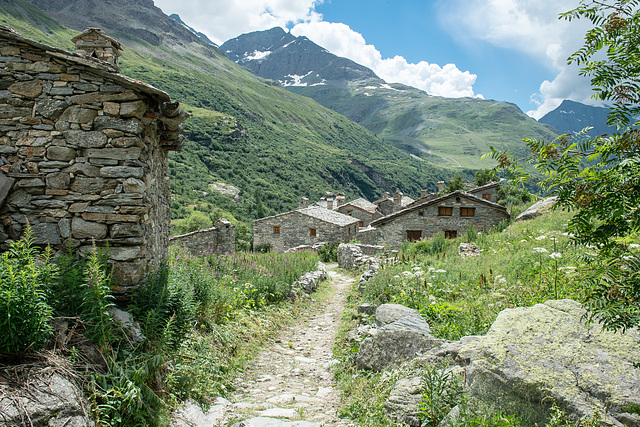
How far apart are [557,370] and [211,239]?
1578 centimetres

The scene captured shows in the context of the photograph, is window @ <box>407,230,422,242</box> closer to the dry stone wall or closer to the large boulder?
the dry stone wall

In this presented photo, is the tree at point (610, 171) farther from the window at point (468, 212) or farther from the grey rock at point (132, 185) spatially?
the window at point (468, 212)

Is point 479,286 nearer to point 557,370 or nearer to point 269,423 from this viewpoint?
point 557,370

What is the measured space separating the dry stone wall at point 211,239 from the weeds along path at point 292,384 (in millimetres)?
9390

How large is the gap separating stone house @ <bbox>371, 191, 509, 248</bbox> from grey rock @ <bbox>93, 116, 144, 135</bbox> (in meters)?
17.9

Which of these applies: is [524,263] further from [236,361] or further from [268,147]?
[268,147]

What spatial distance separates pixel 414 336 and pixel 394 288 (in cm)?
291

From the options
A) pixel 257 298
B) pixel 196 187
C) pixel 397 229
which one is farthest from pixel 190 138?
pixel 257 298

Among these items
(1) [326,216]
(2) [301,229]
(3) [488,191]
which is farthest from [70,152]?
(3) [488,191]

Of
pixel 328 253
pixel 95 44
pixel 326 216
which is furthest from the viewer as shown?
pixel 326 216

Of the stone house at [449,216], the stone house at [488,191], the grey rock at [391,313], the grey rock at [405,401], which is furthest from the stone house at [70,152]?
the stone house at [488,191]

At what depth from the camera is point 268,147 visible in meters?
135

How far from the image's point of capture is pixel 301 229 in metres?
30.8

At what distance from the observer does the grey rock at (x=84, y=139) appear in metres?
5.41
